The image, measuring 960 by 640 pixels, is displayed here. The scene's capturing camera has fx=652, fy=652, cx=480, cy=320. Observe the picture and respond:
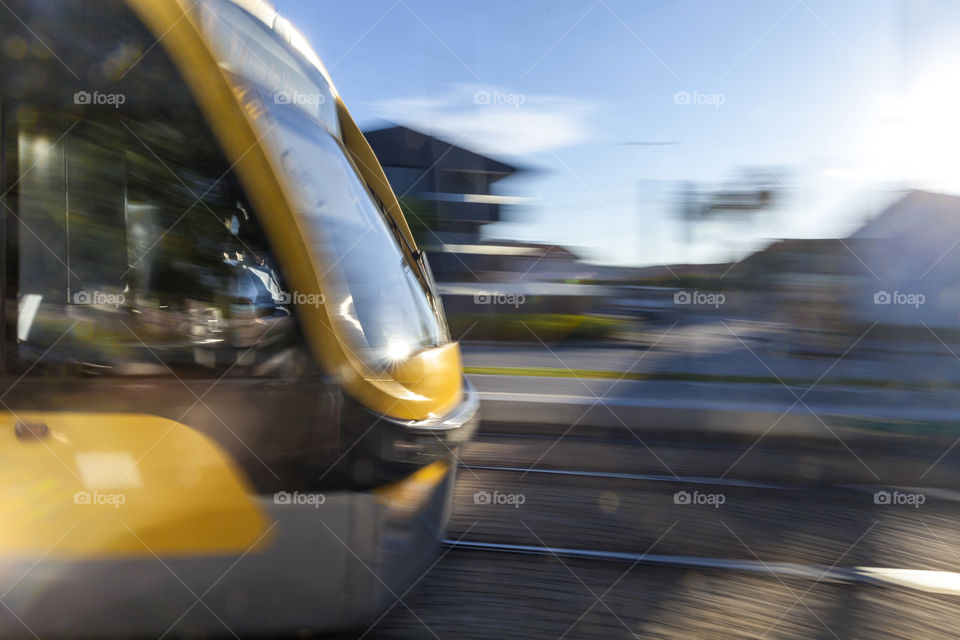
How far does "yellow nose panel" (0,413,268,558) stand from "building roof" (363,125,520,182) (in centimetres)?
A: 541

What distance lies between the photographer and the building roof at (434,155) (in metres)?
8.07

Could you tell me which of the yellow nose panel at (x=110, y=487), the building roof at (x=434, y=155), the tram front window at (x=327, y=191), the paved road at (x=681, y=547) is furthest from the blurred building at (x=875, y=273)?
the yellow nose panel at (x=110, y=487)

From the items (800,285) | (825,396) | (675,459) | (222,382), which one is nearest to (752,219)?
(800,285)

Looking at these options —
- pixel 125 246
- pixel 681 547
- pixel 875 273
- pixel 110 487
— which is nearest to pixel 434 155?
pixel 875 273

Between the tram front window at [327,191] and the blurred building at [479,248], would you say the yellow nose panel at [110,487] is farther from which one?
the blurred building at [479,248]

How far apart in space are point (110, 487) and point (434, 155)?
28.8 ft

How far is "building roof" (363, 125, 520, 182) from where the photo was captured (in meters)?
8.07

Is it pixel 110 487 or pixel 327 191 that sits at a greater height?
pixel 327 191

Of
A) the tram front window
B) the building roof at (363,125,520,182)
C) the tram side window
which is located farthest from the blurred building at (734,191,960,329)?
the tram side window

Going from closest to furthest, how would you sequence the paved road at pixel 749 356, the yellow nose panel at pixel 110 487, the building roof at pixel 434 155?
the yellow nose panel at pixel 110 487 → the paved road at pixel 749 356 → the building roof at pixel 434 155

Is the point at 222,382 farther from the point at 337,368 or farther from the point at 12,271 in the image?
the point at 12,271

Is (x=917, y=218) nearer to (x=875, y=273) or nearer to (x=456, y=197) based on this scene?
(x=875, y=273)

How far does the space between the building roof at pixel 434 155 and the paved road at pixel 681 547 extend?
4.13 metres

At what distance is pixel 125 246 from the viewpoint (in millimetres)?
1795
